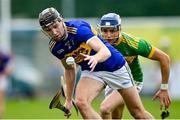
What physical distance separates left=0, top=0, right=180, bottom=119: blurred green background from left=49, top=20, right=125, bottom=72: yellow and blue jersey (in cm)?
1438

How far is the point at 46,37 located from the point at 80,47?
2034 cm

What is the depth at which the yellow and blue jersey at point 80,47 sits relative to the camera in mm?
10516

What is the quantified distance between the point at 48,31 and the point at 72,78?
1.02 metres

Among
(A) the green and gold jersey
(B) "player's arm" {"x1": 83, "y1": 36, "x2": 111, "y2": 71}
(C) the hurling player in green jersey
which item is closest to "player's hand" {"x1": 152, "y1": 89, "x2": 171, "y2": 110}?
(C) the hurling player in green jersey

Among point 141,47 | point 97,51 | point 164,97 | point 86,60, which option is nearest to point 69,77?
point 86,60

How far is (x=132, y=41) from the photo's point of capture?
37.7 ft

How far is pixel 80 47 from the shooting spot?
10.7 metres

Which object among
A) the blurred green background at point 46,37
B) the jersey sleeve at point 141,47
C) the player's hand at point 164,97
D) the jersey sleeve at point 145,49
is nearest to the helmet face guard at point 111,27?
the jersey sleeve at point 141,47

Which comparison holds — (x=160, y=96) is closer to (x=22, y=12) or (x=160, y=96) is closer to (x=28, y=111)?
(x=28, y=111)

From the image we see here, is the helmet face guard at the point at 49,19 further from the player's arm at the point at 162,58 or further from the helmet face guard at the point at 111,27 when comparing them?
the player's arm at the point at 162,58

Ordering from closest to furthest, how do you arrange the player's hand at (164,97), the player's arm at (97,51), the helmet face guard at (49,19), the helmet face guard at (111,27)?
the player's arm at (97,51), the helmet face guard at (49,19), the helmet face guard at (111,27), the player's hand at (164,97)

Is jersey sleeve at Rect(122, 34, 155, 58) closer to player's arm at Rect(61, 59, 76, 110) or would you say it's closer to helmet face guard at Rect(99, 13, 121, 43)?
helmet face guard at Rect(99, 13, 121, 43)

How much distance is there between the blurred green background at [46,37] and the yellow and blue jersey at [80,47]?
1438 cm

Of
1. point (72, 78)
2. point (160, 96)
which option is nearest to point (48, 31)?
point (72, 78)
